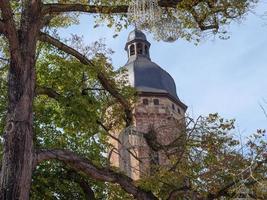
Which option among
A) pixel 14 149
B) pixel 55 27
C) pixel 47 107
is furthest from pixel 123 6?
pixel 47 107

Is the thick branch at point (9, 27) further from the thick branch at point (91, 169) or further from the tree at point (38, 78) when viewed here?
the thick branch at point (91, 169)

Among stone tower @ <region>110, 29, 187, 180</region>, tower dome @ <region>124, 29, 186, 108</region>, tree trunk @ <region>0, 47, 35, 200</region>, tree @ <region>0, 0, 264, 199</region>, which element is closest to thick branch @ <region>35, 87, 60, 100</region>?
tree @ <region>0, 0, 264, 199</region>

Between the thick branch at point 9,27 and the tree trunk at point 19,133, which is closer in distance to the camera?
the tree trunk at point 19,133

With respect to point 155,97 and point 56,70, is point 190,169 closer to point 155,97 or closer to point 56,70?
point 56,70

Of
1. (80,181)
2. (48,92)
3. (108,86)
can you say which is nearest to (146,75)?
(108,86)

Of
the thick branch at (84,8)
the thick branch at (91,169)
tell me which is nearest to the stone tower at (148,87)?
the thick branch at (91,169)

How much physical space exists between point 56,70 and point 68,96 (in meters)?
1.21

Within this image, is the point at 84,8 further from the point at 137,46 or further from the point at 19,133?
the point at 137,46

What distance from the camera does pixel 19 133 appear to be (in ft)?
24.0

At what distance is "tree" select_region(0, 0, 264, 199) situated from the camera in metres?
7.16

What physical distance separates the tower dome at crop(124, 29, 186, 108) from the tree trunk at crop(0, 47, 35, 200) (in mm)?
21759

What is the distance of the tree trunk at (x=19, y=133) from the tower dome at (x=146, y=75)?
857 inches

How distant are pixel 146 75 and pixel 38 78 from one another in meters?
19.3

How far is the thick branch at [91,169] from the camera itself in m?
8.23
